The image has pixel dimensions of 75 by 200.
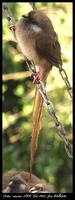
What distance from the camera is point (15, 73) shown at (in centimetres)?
785

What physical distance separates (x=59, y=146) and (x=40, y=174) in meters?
0.40

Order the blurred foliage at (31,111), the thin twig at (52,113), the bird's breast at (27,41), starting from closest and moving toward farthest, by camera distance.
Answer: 1. the thin twig at (52,113)
2. the bird's breast at (27,41)
3. the blurred foliage at (31,111)

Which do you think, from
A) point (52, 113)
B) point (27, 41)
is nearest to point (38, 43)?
point (27, 41)

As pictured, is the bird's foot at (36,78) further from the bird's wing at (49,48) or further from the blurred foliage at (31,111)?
the blurred foliage at (31,111)

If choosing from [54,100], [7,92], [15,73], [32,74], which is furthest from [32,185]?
[7,92]

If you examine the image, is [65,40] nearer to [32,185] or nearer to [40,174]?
[40,174]

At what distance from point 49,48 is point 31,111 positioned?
4.31m

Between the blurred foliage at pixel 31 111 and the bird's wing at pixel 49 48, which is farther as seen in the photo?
the blurred foliage at pixel 31 111

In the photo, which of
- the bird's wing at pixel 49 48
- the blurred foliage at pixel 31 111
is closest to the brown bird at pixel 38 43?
the bird's wing at pixel 49 48

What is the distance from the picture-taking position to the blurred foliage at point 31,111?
723 cm

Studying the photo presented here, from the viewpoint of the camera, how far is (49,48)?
3.44 meters

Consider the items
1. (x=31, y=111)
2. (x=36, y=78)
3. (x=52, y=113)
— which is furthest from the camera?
(x=31, y=111)

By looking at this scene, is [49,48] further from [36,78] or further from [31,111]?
[31,111]

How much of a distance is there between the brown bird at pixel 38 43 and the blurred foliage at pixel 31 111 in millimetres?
3381
